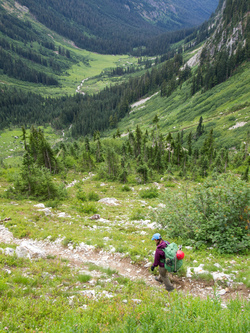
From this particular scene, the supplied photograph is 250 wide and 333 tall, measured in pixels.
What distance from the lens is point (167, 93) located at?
488 ft

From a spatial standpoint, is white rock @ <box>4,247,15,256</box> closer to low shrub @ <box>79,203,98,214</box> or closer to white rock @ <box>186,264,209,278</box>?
white rock @ <box>186,264,209,278</box>

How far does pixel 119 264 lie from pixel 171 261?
341 cm

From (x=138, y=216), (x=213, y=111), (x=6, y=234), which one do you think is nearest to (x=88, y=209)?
(x=138, y=216)

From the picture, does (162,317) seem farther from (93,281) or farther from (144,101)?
(144,101)

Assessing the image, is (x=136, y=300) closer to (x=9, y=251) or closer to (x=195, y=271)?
(x=195, y=271)

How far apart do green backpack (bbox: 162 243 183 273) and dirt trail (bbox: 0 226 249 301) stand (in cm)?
88

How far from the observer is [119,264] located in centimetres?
975

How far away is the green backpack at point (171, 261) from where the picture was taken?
7.40m

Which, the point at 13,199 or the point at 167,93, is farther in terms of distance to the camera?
the point at 167,93

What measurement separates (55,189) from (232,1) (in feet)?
632

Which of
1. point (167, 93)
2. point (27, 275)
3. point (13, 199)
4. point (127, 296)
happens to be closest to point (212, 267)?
point (127, 296)

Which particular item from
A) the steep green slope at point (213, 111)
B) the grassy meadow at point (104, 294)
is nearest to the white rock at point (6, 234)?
the grassy meadow at point (104, 294)

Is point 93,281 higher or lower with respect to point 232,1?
lower

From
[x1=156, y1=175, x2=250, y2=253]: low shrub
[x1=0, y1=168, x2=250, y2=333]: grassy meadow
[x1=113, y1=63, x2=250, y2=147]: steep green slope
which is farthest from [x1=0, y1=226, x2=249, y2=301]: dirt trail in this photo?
[x1=113, y1=63, x2=250, y2=147]: steep green slope
